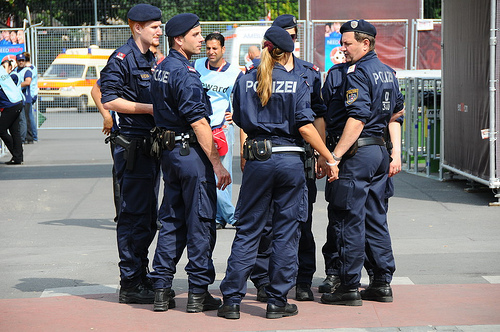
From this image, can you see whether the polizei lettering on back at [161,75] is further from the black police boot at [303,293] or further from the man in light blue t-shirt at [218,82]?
the man in light blue t-shirt at [218,82]

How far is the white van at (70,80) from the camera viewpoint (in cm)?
1903

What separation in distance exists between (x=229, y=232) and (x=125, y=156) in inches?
113

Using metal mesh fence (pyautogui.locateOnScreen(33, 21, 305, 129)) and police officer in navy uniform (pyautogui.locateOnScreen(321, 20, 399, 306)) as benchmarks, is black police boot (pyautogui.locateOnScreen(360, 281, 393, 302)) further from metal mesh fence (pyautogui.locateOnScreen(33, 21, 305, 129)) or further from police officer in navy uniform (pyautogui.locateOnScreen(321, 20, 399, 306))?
metal mesh fence (pyautogui.locateOnScreen(33, 21, 305, 129))

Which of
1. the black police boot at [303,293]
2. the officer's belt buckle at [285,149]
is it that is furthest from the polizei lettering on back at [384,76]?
the black police boot at [303,293]

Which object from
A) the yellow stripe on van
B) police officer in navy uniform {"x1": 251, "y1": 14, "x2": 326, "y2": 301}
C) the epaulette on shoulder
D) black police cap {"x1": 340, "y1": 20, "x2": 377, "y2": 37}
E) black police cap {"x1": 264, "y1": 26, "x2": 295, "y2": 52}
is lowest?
police officer in navy uniform {"x1": 251, "y1": 14, "x2": 326, "y2": 301}

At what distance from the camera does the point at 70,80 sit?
63.9 feet

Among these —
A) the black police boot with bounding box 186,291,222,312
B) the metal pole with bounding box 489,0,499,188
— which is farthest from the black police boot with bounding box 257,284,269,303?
the metal pole with bounding box 489,0,499,188

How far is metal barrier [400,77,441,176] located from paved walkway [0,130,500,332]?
824 mm

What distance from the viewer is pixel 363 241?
5582 mm

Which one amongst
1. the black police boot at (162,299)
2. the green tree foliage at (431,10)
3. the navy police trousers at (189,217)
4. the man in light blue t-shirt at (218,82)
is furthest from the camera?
the green tree foliage at (431,10)

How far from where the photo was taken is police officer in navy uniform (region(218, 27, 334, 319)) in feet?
17.1

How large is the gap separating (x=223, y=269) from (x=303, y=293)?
3.90 feet

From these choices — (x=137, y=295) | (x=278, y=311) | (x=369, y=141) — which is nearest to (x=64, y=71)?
(x=137, y=295)

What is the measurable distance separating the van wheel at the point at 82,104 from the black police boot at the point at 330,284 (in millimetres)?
13934
